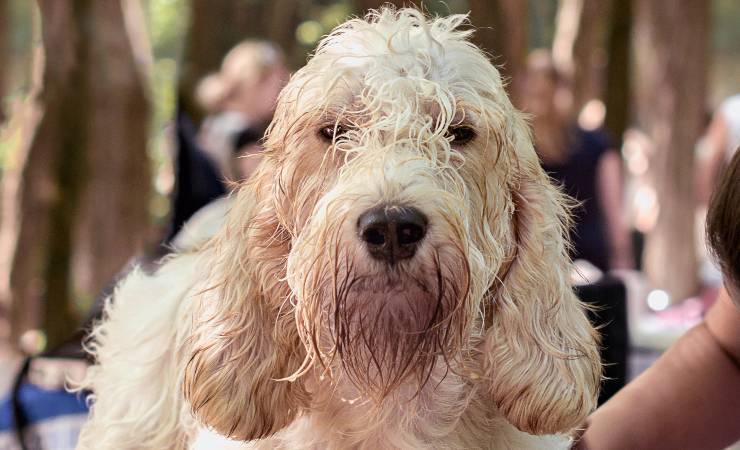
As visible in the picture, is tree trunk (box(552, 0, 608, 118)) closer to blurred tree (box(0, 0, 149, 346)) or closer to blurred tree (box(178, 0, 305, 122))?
blurred tree (box(178, 0, 305, 122))

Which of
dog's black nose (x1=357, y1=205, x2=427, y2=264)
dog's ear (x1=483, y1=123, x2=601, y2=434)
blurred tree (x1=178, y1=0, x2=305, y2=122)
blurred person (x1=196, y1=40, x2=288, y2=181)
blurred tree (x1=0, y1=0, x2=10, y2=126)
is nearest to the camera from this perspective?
dog's black nose (x1=357, y1=205, x2=427, y2=264)

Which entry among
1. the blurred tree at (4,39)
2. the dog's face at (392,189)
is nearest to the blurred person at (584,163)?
the dog's face at (392,189)

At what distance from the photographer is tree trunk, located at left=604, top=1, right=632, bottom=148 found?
31.3 feet

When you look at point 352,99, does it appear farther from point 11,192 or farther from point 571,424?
point 11,192

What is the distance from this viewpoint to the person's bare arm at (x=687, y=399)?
2.02 metres

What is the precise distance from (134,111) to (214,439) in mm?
5998

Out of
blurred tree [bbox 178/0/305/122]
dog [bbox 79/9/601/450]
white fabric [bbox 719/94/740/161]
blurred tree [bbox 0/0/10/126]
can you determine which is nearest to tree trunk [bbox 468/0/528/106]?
dog [bbox 79/9/601/450]

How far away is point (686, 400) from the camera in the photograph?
2059 millimetres

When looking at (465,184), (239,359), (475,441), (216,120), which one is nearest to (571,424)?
(475,441)

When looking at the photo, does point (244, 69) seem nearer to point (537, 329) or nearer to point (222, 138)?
point (222, 138)

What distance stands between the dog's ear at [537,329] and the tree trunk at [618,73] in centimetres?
794

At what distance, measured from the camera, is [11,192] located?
7.17 m

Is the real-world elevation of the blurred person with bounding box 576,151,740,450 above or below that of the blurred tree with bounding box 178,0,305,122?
above

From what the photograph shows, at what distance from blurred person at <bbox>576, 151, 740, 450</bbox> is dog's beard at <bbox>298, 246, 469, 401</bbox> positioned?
0.48m
